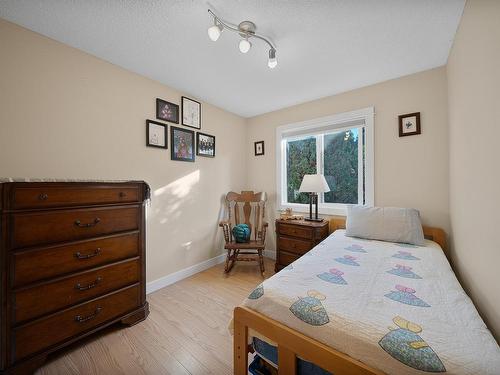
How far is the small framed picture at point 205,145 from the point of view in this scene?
2.71 meters

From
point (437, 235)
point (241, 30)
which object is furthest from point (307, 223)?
point (241, 30)

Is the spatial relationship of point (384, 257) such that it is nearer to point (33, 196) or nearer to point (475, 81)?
point (475, 81)

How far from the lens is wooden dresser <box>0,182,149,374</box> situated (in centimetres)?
115

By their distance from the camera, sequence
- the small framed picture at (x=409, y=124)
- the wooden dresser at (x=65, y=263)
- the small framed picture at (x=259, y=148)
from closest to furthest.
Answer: the wooden dresser at (x=65, y=263) → the small framed picture at (x=409, y=124) → the small framed picture at (x=259, y=148)

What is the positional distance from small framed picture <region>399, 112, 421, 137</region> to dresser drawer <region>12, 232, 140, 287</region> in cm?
286

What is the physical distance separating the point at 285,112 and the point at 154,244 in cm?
255

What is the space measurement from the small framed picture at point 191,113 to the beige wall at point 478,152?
8.25 ft

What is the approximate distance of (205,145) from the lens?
9.21 feet

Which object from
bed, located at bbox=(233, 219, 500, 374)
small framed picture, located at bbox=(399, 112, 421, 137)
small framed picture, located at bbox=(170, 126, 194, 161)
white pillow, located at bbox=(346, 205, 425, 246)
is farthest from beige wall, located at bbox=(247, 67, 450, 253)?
small framed picture, located at bbox=(170, 126, 194, 161)

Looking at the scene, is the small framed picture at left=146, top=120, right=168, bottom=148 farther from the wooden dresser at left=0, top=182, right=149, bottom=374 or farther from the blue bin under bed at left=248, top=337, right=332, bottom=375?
the blue bin under bed at left=248, top=337, right=332, bottom=375

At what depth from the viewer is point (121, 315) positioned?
161 centimetres

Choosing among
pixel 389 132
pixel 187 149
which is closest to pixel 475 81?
pixel 389 132

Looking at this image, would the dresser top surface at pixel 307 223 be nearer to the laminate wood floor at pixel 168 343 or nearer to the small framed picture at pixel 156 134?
the laminate wood floor at pixel 168 343

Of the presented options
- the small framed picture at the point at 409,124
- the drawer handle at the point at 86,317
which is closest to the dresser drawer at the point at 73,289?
the drawer handle at the point at 86,317
